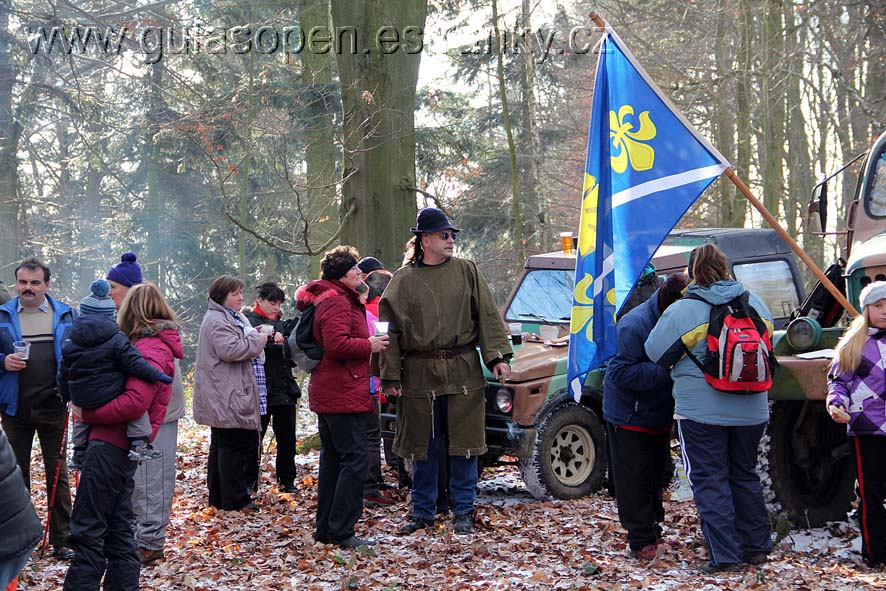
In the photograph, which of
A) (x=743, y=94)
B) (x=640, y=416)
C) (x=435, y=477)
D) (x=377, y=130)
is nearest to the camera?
(x=640, y=416)

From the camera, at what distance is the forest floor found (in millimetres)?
6129

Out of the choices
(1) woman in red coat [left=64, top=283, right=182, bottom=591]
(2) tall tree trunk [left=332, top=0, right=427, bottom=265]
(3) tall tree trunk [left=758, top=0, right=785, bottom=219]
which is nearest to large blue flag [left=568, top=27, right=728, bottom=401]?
(1) woman in red coat [left=64, top=283, right=182, bottom=591]

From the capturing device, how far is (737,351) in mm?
5961

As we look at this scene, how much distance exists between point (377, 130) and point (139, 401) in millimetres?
5913

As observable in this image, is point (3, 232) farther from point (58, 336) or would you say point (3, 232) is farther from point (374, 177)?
point (58, 336)

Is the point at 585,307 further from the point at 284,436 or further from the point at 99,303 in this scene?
the point at 284,436

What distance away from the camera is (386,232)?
11.0 metres

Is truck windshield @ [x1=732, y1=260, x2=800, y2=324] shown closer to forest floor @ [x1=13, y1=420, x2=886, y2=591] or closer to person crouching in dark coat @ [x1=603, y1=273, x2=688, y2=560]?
forest floor @ [x1=13, y1=420, x2=886, y2=591]

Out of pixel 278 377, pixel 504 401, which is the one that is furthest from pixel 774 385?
pixel 278 377

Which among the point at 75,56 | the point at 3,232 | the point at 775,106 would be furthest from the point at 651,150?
the point at 3,232

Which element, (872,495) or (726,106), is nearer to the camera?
(872,495)

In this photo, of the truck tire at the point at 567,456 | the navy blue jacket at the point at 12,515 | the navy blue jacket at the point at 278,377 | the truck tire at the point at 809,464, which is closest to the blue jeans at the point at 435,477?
the truck tire at the point at 567,456

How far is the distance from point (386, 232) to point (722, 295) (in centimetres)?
549

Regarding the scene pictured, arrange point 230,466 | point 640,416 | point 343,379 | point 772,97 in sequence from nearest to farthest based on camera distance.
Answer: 1. point 640,416
2. point 343,379
3. point 230,466
4. point 772,97
